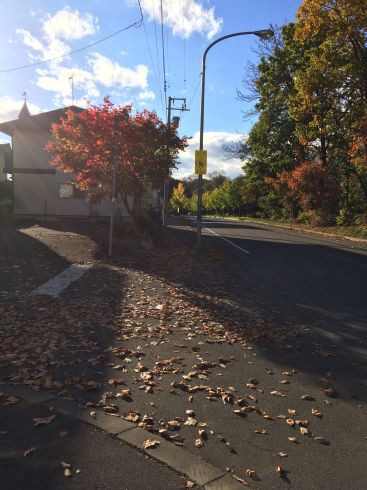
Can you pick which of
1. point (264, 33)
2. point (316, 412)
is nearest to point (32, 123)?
point (264, 33)

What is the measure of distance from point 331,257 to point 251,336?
1084 centimetres

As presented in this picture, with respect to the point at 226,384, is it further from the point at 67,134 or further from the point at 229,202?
the point at 229,202

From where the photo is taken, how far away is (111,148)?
17031 mm

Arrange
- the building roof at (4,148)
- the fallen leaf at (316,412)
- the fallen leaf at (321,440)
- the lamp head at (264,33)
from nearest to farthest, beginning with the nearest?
the fallen leaf at (321,440)
the fallen leaf at (316,412)
the lamp head at (264,33)
the building roof at (4,148)

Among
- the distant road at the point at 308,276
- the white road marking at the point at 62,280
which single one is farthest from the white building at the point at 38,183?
the white road marking at the point at 62,280

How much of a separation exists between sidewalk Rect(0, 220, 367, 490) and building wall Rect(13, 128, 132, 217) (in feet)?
65.3

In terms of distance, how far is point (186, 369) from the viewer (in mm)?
5457

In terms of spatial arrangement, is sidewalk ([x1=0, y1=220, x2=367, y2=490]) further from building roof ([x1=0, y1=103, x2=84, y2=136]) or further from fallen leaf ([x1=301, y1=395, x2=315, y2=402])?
building roof ([x1=0, y1=103, x2=84, y2=136])

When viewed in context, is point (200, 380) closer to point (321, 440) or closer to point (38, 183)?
point (321, 440)

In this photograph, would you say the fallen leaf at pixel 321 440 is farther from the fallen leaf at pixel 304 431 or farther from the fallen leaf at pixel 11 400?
the fallen leaf at pixel 11 400

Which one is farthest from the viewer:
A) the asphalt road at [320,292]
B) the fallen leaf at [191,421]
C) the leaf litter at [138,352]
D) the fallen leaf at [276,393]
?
the asphalt road at [320,292]

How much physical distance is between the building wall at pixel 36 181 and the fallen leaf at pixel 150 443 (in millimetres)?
24996

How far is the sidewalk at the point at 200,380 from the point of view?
3563mm

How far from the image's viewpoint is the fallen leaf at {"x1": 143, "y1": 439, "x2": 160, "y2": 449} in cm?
366
